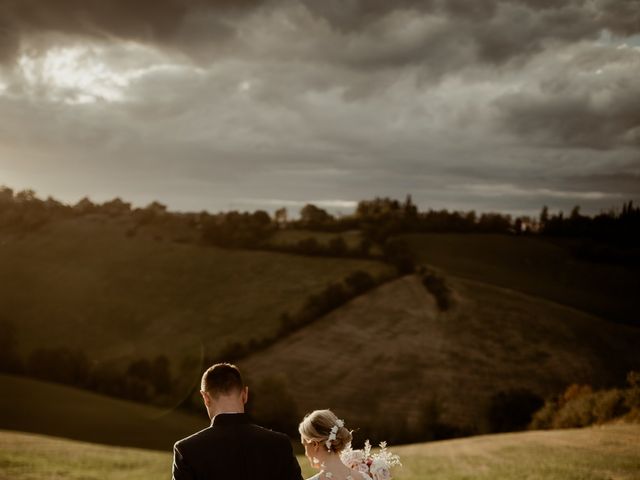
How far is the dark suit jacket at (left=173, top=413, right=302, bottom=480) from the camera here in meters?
4.96

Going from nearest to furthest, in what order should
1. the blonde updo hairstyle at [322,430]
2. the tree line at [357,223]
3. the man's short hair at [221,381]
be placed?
the man's short hair at [221,381] → the blonde updo hairstyle at [322,430] → the tree line at [357,223]

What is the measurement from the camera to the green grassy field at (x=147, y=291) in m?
71.1

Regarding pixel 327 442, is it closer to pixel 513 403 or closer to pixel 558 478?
pixel 558 478

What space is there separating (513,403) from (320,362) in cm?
2170

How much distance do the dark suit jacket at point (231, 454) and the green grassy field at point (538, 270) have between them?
78.9m

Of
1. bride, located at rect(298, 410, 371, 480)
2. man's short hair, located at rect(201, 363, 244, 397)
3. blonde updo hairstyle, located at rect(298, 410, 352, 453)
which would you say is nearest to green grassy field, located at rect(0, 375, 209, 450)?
bride, located at rect(298, 410, 371, 480)

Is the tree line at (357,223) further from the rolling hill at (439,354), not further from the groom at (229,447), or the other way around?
the groom at (229,447)

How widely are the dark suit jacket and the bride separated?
2.66 ft

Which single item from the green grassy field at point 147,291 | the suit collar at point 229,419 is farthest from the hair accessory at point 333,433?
the green grassy field at point 147,291

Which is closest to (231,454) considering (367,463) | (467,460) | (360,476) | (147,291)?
(360,476)

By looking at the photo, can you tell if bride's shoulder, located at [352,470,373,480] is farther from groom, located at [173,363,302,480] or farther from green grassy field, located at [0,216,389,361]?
green grassy field, located at [0,216,389,361]

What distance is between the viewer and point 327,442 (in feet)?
20.2

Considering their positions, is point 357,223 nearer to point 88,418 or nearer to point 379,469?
point 88,418

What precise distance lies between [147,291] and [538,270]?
64.4 m
